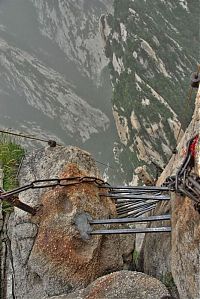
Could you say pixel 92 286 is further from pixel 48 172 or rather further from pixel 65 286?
pixel 48 172

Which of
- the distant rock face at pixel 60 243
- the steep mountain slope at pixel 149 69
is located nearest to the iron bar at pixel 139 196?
the distant rock face at pixel 60 243

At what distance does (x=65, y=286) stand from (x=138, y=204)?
6.45ft

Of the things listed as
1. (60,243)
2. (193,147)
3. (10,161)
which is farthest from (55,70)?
(193,147)

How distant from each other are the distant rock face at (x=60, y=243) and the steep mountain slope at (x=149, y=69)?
1869 inches

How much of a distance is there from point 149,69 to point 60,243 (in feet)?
196

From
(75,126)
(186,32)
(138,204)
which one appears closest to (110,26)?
(186,32)

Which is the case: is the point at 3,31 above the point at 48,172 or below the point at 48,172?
above

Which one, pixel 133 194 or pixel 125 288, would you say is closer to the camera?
pixel 125 288

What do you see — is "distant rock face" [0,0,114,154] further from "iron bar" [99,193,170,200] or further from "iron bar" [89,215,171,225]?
"iron bar" [89,215,171,225]

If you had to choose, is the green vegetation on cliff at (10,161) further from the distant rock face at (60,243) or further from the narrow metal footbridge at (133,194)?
the narrow metal footbridge at (133,194)

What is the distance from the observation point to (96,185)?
265 inches

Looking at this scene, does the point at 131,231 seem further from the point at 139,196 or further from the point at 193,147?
the point at 193,147

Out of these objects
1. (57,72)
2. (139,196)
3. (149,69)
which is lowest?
(139,196)

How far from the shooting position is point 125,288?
5070 millimetres
